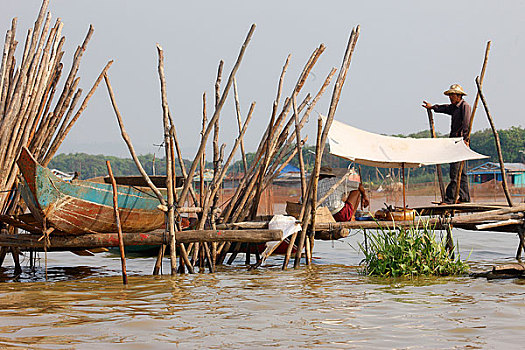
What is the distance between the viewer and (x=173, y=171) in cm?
683

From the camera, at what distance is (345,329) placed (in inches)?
172

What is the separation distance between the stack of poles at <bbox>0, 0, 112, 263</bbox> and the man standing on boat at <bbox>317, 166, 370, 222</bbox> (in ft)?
12.1

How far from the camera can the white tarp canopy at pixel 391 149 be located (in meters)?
8.56

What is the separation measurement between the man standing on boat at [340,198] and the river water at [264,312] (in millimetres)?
1636

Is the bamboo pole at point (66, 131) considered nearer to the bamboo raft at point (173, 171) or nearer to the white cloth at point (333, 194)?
the bamboo raft at point (173, 171)

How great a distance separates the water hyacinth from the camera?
6734mm

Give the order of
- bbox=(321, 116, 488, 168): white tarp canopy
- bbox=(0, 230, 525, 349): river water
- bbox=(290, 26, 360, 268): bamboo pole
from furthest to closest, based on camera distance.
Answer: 1. bbox=(321, 116, 488, 168): white tarp canopy
2. bbox=(290, 26, 360, 268): bamboo pole
3. bbox=(0, 230, 525, 349): river water

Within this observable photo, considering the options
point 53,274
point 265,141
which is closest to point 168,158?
point 265,141

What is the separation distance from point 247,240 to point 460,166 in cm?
359

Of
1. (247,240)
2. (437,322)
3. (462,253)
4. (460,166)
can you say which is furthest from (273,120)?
(462,253)

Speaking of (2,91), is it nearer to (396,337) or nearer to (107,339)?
(107,339)

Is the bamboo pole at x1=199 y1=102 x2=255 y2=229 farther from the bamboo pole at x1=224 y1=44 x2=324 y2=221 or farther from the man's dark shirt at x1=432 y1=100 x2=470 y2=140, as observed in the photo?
the man's dark shirt at x1=432 y1=100 x2=470 y2=140

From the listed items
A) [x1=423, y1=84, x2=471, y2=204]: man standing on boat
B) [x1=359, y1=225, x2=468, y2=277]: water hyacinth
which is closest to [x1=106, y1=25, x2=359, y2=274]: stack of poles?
[x1=359, y1=225, x2=468, y2=277]: water hyacinth

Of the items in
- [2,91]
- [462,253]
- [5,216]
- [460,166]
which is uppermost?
[2,91]
